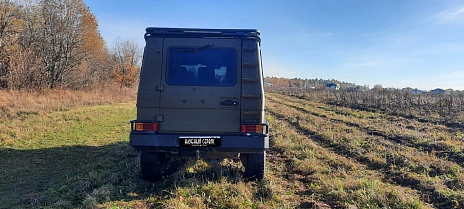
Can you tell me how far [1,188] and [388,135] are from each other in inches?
403

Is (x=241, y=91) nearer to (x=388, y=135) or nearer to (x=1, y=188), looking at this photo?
(x=1, y=188)

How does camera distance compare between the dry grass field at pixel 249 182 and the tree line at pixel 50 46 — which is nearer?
the dry grass field at pixel 249 182

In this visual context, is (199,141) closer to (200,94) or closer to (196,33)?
(200,94)

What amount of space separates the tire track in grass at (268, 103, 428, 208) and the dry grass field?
2 cm

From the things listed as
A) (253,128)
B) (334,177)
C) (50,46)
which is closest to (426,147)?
(334,177)

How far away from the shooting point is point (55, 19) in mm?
23234

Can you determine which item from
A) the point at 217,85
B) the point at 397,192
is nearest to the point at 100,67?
the point at 217,85

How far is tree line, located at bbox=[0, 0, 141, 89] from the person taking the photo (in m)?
19.4

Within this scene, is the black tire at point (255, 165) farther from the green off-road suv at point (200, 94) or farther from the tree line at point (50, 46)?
the tree line at point (50, 46)

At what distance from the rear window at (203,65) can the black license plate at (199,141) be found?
84 cm

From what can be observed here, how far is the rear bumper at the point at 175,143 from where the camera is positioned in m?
4.34

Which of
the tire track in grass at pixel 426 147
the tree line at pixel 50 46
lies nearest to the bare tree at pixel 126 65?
the tree line at pixel 50 46

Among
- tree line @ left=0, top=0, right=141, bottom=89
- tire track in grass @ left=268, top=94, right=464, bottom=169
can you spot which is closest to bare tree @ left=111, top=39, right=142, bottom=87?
tree line @ left=0, top=0, right=141, bottom=89

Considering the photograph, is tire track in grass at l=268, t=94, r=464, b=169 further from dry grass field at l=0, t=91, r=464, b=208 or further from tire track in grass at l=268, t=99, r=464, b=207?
tire track in grass at l=268, t=99, r=464, b=207
